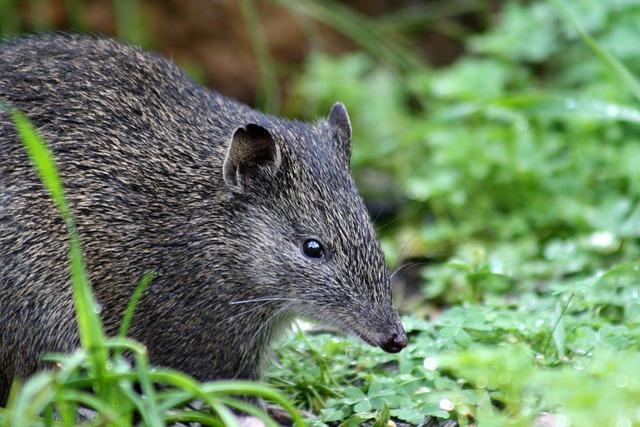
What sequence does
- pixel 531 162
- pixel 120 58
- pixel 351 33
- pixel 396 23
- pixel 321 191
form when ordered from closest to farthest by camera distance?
pixel 321 191 → pixel 120 58 → pixel 531 162 → pixel 351 33 → pixel 396 23

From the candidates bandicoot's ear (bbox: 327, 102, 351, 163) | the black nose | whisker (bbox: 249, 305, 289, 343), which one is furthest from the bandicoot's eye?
bandicoot's ear (bbox: 327, 102, 351, 163)

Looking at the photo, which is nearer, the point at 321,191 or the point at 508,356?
the point at 508,356

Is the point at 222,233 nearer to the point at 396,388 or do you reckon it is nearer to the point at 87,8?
the point at 396,388

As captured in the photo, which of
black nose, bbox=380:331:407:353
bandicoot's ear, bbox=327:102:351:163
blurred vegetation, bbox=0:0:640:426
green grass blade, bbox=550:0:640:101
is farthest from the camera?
green grass blade, bbox=550:0:640:101

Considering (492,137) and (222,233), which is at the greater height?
(492,137)

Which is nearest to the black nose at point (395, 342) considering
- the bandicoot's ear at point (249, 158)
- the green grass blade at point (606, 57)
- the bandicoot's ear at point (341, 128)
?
the bandicoot's ear at point (249, 158)

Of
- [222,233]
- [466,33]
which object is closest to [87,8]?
[466,33]

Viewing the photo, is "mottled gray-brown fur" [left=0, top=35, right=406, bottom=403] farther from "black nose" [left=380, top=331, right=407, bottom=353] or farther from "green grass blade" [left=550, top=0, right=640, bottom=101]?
"green grass blade" [left=550, top=0, right=640, bottom=101]
